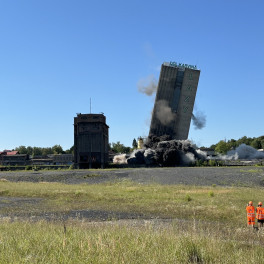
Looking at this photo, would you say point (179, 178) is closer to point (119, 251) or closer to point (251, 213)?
point (251, 213)

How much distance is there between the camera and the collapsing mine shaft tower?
298 ft

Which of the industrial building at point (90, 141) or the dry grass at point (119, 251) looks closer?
the dry grass at point (119, 251)

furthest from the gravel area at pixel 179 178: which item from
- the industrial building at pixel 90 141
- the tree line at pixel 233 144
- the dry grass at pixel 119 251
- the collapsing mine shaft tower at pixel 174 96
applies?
the tree line at pixel 233 144

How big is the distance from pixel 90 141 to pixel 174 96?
29971mm

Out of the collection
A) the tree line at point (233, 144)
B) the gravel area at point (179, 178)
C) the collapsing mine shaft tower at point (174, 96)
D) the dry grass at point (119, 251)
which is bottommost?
the gravel area at point (179, 178)

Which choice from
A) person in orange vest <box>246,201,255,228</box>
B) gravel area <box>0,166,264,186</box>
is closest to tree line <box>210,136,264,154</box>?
gravel area <box>0,166,264,186</box>

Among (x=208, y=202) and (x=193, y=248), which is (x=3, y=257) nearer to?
(x=193, y=248)

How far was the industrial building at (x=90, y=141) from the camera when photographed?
107625 millimetres

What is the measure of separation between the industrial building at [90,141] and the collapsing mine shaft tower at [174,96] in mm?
16858

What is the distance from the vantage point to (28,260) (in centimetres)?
648

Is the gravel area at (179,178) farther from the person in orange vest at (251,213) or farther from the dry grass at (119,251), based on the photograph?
the dry grass at (119,251)

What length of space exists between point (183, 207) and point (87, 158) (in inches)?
3391

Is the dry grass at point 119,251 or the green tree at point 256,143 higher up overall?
the green tree at point 256,143

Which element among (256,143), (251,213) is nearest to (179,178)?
(251,213)
